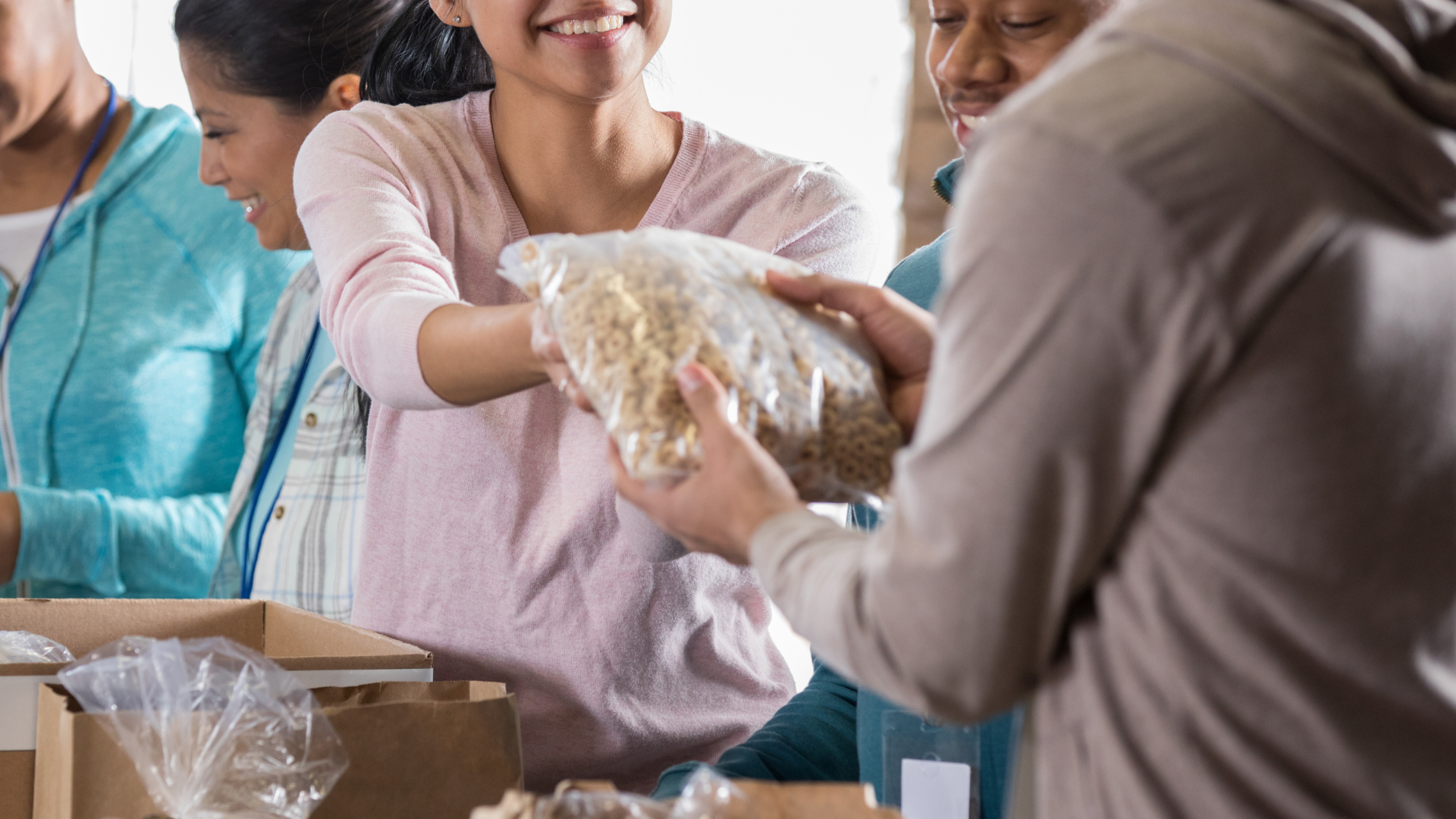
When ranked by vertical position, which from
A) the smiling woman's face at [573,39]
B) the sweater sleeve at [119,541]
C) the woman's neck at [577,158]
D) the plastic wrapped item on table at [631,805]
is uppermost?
the smiling woman's face at [573,39]

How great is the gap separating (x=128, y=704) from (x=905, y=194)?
8.13 feet

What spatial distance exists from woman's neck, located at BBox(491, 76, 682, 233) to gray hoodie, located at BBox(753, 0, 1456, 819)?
794 mm

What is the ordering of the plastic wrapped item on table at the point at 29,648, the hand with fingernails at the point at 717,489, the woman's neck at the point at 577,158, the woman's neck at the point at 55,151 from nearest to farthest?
the hand with fingernails at the point at 717,489 → the plastic wrapped item on table at the point at 29,648 → the woman's neck at the point at 577,158 → the woman's neck at the point at 55,151

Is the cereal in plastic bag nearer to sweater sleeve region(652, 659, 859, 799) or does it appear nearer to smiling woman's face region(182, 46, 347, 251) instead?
sweater sleeve region(652, 659, 859, 799)

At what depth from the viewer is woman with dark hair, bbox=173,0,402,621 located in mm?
1694

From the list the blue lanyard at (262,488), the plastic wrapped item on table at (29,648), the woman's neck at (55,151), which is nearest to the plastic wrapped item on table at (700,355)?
the plastic wrapped item on table at (29,648)

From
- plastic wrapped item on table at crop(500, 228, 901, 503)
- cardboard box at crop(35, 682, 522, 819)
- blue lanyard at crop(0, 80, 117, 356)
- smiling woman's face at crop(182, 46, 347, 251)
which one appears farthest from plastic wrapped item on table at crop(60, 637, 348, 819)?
blue lanyard at crop(0, 80, 117, 356)

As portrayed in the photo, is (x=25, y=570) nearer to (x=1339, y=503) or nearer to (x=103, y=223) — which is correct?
(x=103, y=223)

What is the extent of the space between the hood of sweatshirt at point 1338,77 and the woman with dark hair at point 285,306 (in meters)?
1.27

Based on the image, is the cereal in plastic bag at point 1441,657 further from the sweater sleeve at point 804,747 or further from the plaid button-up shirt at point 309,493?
the plaid button-up shirt at point 309,493

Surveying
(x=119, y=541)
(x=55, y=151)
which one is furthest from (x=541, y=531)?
(x=55, y=151)

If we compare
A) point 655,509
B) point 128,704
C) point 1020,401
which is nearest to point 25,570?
point 128,704

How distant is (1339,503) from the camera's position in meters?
0.49

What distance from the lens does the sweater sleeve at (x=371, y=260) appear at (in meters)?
0.97
